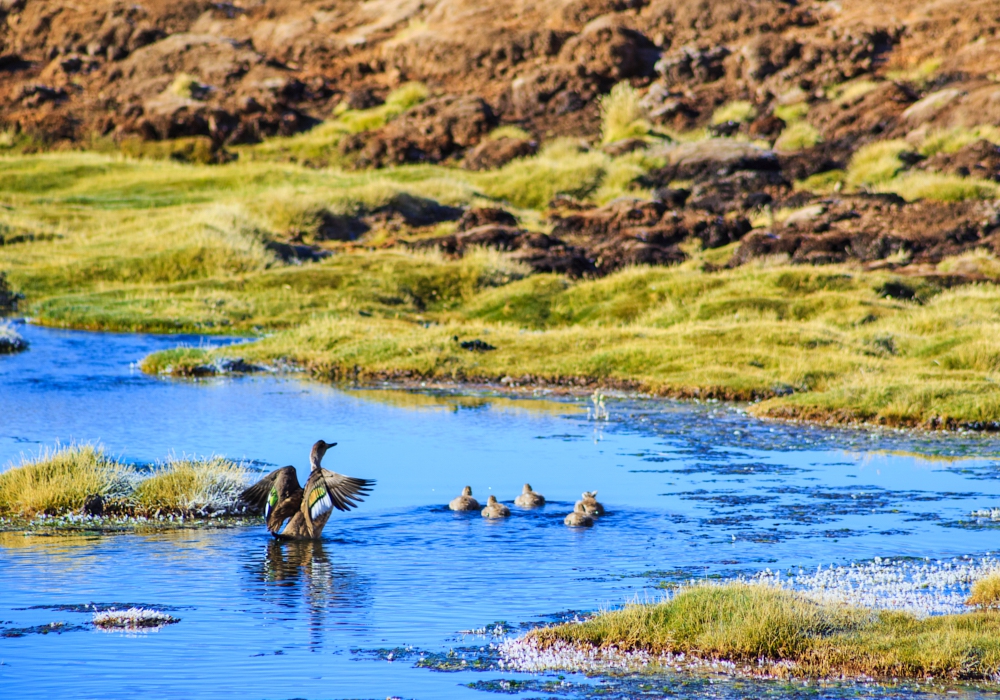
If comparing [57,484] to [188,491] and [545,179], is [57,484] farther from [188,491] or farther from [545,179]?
[545,179]

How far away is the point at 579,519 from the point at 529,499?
1.31 m

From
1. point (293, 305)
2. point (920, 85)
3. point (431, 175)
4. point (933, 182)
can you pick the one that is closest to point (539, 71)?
point (431, 175)

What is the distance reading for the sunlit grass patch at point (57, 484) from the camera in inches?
688

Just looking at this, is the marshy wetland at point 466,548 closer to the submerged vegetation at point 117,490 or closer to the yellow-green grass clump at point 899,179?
the submerged vegetation at point 117,490

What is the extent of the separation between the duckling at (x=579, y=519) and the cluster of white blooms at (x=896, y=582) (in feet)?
10.2

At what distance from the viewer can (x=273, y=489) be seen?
15969mm

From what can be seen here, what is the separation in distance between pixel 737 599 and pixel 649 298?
32.3 m

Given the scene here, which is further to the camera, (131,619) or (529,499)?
(529,499)

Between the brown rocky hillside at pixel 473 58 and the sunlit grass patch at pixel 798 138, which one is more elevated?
the brown rocky hillside at pixel 473 58

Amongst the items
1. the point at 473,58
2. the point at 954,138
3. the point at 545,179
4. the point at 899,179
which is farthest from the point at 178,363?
the point at 473,58

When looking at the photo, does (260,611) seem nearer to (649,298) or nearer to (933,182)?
(649,298)

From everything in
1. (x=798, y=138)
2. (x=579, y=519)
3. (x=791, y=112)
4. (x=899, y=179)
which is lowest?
(x=579, y=519)

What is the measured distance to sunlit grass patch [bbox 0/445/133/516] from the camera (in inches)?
688

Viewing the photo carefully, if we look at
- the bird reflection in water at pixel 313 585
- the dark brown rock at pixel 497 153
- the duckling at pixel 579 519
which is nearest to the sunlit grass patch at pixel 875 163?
the dark brown rock at pixel 497 153
